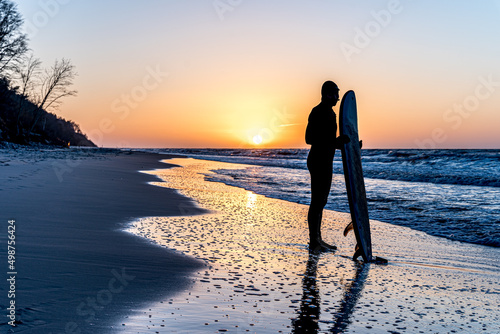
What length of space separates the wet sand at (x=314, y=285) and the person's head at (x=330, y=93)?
1684 mm

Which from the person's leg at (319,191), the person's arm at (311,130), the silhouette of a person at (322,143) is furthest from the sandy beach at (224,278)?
the person's arm at (311,130)

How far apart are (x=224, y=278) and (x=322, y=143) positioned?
2.24 metres

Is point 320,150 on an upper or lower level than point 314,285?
upper

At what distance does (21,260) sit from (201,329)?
166 cm

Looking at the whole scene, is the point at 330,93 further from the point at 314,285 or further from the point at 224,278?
the point at 224,278

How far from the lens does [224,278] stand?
3193 mm

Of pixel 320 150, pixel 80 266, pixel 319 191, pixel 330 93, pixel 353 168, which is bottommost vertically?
pixel 80 266

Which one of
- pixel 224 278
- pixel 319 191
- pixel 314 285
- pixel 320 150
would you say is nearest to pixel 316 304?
pixel 314 285

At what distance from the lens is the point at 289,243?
188 inches

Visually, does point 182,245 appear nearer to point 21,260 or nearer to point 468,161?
point 21,260

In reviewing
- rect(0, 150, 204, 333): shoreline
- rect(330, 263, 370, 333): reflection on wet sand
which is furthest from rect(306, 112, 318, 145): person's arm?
rect(0, 150, 204, 333): shoreline

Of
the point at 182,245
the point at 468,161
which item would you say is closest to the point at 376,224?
the point at 182,245

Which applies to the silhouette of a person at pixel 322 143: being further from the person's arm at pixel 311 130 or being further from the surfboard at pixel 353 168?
the surfboard at pixel 353 168

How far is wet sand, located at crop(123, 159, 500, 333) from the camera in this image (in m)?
2.38
